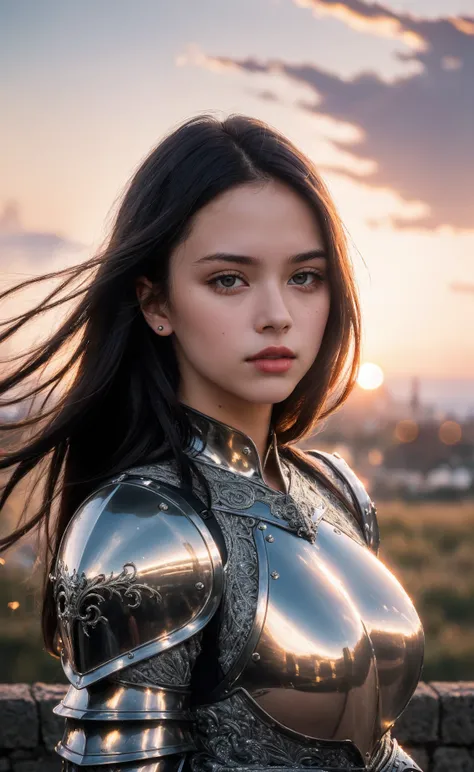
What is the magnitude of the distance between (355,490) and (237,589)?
744mm

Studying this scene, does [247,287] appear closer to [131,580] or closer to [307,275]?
[307,275]

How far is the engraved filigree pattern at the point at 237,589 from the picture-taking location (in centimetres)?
198

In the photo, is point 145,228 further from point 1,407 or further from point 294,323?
point 1,407

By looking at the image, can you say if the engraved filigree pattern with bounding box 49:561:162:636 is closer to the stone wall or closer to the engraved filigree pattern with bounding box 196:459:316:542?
the engraved filigree pattern with bounding box 196:459:316:542

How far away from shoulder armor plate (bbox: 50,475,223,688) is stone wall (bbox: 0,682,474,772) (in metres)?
1.63

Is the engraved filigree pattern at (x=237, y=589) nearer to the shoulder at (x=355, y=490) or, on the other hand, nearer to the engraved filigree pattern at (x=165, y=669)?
the engraved filigree pattern at (x=165, y=669)

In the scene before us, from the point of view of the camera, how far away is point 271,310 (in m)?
2.07

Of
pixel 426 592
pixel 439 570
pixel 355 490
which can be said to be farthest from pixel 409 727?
pixel 439 570

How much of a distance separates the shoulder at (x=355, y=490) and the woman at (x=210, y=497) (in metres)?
0.19

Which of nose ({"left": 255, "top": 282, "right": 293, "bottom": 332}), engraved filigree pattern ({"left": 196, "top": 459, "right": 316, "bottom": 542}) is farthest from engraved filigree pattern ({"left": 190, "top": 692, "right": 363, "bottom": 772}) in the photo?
nose ({"left": 255, "top": 282, "right": 293, "bottom": 332})

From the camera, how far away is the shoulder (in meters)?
2.62

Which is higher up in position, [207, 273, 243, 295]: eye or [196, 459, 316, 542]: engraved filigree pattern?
[207, 273, 243, 295]: eye

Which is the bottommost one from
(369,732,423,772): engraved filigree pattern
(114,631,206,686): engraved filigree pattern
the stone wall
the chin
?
the stone wall

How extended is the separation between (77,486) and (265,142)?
859 millimetres
